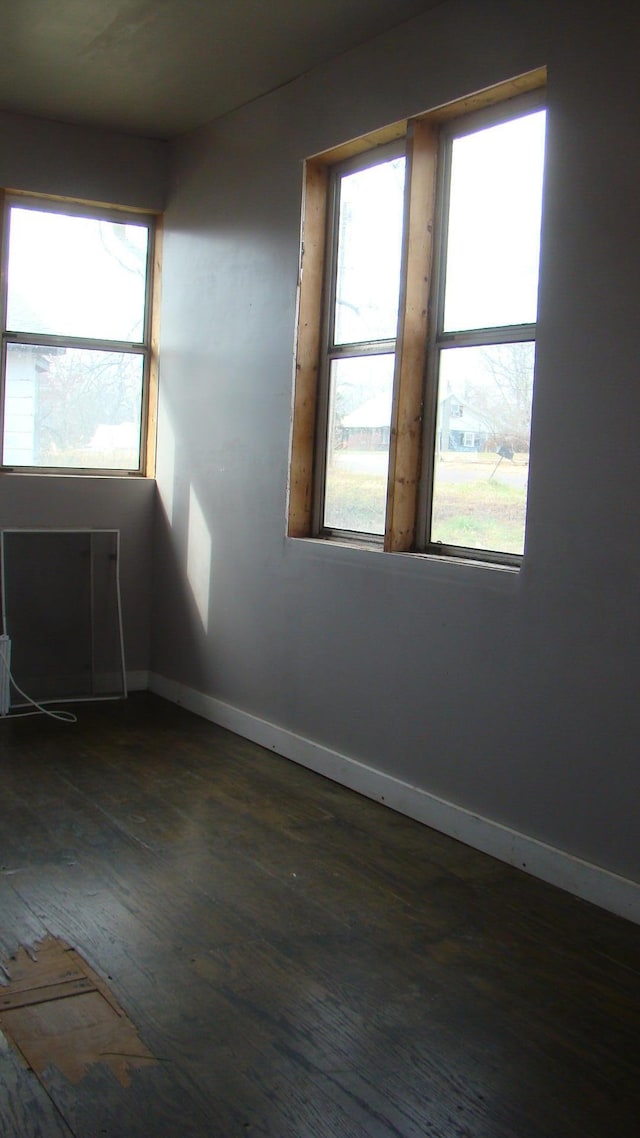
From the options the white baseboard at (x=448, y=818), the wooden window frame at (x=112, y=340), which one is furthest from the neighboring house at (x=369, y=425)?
the wooden window frame at (x=112, y=340)

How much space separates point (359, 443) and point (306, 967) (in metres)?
2.43

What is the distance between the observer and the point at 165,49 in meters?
4.62

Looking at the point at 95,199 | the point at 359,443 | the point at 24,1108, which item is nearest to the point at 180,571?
the point at 359,443

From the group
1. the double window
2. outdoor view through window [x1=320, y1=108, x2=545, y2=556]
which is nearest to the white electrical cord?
the double window

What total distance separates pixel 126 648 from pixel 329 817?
254cm

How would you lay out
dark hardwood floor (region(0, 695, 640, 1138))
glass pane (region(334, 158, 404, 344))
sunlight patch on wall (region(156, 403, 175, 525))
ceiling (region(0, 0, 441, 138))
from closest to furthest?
dark hardwood floor (region(0, 695, 640, 1138)) → ceiling (region(0, 0, 441, 138)) → glass pane (region(334, 158, 404, 344)) → sunlight patch on wall (region(156, 403, 175, 525))

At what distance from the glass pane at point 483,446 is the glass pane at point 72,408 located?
255 cm

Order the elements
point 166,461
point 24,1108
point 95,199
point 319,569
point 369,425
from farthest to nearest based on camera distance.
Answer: point 166,461, point 95,199, point 319,569, point 369,425, point 24,1108

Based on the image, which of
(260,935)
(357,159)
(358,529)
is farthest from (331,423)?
(260,935)

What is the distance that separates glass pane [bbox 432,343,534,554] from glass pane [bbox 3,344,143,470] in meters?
2.55

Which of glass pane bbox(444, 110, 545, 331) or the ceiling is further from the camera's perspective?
the ceiling

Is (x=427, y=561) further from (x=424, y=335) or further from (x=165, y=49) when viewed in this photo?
(x=165, y=49)

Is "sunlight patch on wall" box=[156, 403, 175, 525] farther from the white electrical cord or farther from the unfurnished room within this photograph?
the white electrical cord

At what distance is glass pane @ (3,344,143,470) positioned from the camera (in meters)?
5.90
